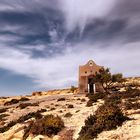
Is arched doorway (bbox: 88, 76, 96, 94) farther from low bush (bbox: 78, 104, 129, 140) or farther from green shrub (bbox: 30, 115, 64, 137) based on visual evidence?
low bush (bbox: 78, 104, 129, 140)

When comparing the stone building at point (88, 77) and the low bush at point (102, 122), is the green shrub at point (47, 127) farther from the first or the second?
the stone building at point (88, 77)

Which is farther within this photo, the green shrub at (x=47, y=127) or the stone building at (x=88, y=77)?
the stone building at (x=88, y=77)

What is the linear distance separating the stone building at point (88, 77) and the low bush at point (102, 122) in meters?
48.3

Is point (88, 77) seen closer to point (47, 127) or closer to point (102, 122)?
point (47, 127)

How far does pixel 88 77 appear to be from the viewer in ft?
245

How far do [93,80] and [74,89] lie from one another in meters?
25.7

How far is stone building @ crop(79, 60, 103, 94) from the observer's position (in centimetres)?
7442

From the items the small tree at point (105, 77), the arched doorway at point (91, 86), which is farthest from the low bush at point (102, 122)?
the arched doorway at point (91, 86)

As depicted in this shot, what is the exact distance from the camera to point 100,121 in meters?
24.4

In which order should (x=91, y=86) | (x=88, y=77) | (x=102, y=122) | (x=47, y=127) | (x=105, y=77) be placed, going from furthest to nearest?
(x=91, y=86) → (x=88, y=77) → (x=105, y=77) → (x=47, y=127) → (x=102, y=122)

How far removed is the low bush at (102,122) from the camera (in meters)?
23.7

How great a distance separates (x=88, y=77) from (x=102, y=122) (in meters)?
50.5

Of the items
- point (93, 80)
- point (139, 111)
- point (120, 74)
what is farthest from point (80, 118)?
point (120, 74)

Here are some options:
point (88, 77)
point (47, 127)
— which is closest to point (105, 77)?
point (88, 77)
